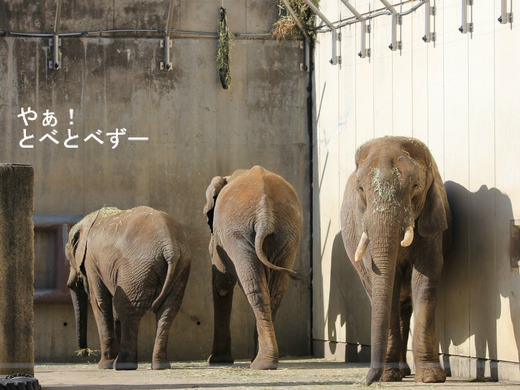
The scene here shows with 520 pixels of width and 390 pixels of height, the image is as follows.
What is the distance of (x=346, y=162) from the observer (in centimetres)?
1197

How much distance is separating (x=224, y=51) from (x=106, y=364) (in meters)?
3.90

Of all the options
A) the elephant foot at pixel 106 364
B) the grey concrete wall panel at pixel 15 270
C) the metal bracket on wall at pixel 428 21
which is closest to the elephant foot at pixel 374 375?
the grey concrete wall panel at pixel 15 270

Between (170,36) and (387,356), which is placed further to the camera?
(170,36)

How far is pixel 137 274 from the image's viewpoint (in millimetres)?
11062

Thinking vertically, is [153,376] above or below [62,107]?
below

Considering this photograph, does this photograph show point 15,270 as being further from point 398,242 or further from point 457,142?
point 457,142

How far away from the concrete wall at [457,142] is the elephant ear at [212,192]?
1.27 meters

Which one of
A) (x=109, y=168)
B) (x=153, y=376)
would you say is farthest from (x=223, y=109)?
(x=153, y=376)

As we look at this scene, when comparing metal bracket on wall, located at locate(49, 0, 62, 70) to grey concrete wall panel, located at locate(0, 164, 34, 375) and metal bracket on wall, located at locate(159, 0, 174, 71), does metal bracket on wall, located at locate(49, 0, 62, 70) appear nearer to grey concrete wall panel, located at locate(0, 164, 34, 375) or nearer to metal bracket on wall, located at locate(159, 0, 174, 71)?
metal bracket on wall, located at locate(159, 0, 174, 71)

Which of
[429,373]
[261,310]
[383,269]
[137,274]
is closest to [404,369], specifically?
[429,373]

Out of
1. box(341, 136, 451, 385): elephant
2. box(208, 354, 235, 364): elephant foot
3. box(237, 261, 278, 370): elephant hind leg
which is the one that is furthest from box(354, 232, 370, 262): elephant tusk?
box(208, 354, 235, 364): elephant foot

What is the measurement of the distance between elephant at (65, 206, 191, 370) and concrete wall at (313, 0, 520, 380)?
1.95 metres

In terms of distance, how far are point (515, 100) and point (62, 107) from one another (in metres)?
5.92

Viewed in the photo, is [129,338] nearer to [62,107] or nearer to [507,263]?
[62,107]
